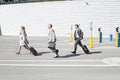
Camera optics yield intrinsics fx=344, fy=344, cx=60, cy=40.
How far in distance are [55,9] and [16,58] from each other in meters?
18.7

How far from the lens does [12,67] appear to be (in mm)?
13844

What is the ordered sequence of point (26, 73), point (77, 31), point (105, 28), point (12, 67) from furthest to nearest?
point (105, 28) → point (77, 31) → point (12, 67) → point (26, 73)

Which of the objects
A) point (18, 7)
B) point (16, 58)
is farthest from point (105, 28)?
point (16, 58)

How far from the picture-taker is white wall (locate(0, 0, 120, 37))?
3412 cm

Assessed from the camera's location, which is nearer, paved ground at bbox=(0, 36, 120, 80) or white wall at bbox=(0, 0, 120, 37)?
paved ground at bbox=(0, 36, 120, 80)

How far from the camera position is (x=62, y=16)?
34625 mm

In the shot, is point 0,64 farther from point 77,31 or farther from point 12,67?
point 77,31

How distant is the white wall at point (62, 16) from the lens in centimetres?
3412

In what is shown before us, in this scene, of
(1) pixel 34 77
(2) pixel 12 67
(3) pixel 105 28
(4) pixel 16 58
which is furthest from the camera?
(3) pixel 105 28

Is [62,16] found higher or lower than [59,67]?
higher

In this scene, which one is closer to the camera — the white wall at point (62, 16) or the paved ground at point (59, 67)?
the paved ground at point (59, 67)

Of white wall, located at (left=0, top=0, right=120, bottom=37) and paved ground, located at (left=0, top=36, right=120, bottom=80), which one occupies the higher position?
white wall, located at (left=0, top=0, right=120, bottom=37)

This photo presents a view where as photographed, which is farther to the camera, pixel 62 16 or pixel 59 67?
pixel 62 16

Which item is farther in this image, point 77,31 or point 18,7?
point 18,7
